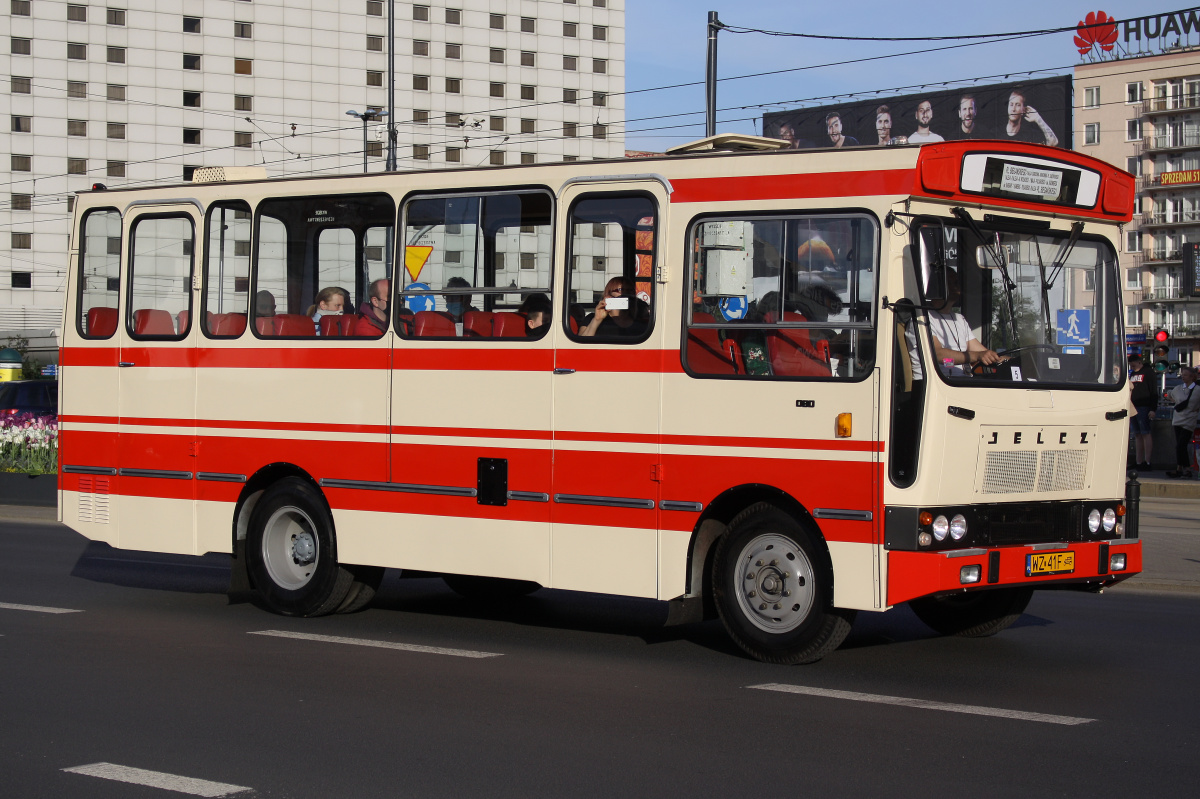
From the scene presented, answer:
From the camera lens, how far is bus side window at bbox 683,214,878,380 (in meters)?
8.49

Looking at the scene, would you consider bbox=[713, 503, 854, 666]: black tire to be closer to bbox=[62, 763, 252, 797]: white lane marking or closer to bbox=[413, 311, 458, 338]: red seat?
bbox=[413, 311, 458, 338]: red seat

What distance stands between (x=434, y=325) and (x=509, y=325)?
681 millimetres

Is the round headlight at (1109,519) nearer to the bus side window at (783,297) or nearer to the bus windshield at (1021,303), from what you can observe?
the bus windshield at (1021,303)

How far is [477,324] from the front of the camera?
10.1m

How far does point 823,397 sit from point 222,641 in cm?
433

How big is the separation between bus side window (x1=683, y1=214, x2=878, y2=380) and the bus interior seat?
15.4 ft

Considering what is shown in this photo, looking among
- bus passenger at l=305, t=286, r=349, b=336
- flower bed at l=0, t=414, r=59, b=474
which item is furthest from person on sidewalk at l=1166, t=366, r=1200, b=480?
flower bed at l=0, t=414, r=59, b=474

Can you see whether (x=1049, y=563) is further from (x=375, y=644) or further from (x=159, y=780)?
(x=159, y=780)

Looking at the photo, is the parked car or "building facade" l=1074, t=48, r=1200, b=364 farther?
"building facade" l=1074, t=48, r=1200, b=364

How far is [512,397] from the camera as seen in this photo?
32.5 ft

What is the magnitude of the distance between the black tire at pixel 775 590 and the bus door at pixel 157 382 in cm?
476

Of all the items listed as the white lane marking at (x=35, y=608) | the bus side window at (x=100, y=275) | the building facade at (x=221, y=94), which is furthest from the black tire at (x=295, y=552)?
the building facade at (x=221, y=94)

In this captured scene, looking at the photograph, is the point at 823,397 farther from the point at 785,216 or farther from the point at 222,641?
the point at 222,641

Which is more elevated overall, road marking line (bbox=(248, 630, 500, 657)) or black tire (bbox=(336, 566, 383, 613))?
black tire (bbox=(336, 566, 383, 613))
